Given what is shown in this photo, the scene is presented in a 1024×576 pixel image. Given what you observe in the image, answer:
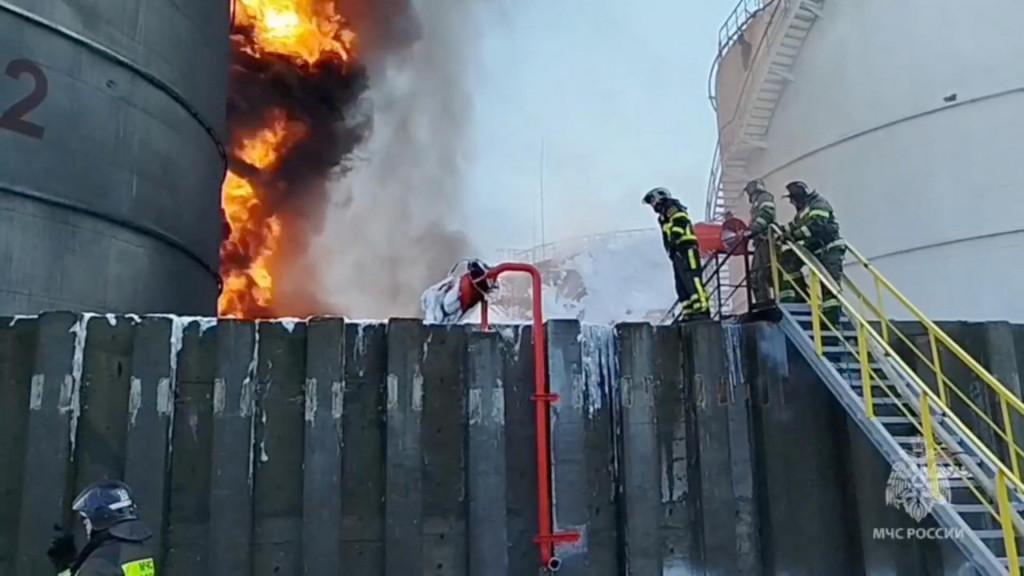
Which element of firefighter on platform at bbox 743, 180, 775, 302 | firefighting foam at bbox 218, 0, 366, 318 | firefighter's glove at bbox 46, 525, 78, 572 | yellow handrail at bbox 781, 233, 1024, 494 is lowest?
firefighter's glove at bbox 46, 525, 78, 572

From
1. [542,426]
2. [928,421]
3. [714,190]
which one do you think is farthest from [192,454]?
[714,190]

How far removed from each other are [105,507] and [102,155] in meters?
6.74

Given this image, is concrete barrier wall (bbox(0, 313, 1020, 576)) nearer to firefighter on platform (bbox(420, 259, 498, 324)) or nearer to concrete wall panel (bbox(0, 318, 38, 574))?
concrete wall panel (bbox(0, 318, 38, 574))

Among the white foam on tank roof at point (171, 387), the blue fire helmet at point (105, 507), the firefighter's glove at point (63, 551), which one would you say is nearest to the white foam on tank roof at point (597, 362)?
the white foam on tank roof at point (171, 387)

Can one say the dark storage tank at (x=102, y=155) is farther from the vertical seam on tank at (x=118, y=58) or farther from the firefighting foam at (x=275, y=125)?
the firefighting foam at (x=275, y=125)

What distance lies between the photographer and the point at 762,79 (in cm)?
1862

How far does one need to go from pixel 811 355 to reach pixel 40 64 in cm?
840

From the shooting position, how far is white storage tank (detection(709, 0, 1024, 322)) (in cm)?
1450

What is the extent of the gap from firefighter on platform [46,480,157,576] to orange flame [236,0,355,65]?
1313 cm

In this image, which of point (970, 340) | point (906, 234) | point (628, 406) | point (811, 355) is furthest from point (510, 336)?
point (906, 234)

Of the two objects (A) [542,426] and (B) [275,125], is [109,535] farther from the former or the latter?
(B) [275,125]

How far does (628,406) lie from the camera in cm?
793

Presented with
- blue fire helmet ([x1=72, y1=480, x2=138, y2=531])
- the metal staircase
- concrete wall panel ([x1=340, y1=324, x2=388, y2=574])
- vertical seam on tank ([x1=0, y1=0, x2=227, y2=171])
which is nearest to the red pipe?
concrete wall panel ([x1=340, y1=324, x2=388, y2=574])

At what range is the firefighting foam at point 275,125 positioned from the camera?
1541cm
